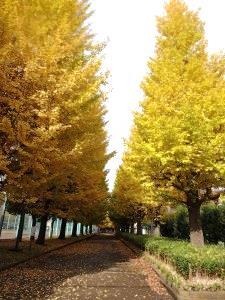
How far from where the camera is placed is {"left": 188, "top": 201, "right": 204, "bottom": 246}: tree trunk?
14.6 m

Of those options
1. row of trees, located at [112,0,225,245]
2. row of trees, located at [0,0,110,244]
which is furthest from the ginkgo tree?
row of trees, located at [0,0,110,244]

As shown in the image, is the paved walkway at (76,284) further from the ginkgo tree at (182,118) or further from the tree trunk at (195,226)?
the ginkgo tree at (182,118)

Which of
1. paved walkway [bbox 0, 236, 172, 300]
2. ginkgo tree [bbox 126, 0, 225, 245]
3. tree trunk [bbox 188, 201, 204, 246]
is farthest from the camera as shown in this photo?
tree trunk [bbox 188, 201, 204, 246]

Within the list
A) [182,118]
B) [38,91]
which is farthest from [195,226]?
[38,91]

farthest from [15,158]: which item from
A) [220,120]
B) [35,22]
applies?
[220,120]

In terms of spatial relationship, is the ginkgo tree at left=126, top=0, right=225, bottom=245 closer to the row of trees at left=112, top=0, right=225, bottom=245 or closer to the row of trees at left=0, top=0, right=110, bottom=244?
the row of trees at left=112, top=0, right=225, bottom=245

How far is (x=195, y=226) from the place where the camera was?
1491 cm

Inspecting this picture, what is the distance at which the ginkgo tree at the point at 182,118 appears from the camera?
1262 cm

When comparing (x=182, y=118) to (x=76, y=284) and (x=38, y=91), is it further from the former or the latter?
(x=76, y=284)

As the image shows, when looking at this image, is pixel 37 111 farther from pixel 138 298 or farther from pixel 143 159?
pixel 143 159

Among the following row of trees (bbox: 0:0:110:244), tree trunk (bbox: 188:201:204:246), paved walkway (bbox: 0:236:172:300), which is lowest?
paved walkway (bbox: 0:236:172:300)

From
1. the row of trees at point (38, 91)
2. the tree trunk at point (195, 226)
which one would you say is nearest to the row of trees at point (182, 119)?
the tree trunk at point (195, 226)

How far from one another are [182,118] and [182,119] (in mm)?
268

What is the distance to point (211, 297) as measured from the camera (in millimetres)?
8602
